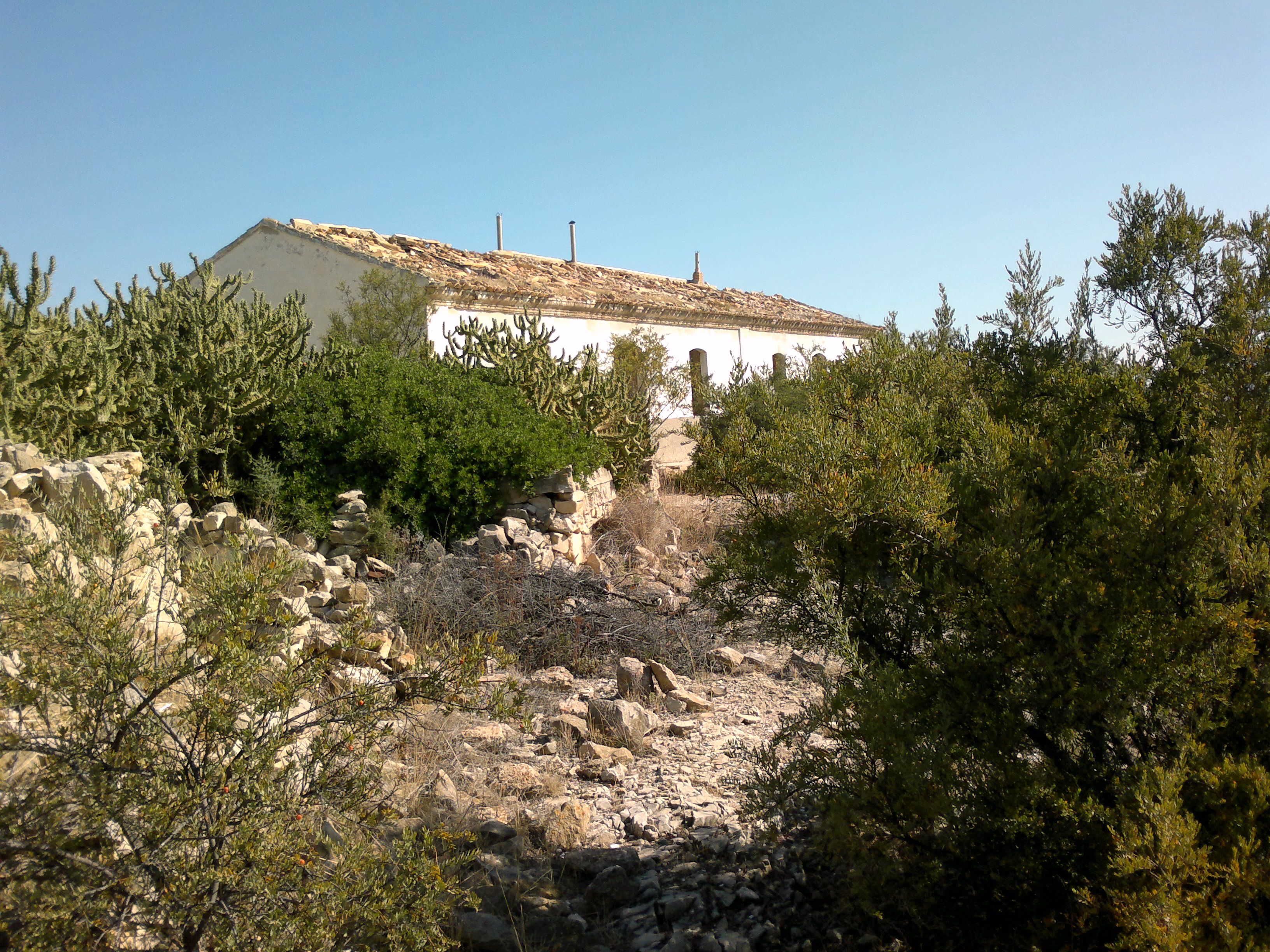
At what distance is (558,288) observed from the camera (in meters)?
18.7

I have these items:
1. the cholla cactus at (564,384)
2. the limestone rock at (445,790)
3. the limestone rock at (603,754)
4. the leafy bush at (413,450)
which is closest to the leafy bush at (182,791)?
the limestone rock at (445,790)

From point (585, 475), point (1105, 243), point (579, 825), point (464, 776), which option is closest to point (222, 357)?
point (585, 475)

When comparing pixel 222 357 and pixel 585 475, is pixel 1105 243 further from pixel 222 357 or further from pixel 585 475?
pixel 222 357

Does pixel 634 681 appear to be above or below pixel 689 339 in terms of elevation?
below

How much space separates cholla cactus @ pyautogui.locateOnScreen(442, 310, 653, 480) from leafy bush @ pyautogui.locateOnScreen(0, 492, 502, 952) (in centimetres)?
818

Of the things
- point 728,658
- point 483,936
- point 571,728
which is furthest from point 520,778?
point 728,658

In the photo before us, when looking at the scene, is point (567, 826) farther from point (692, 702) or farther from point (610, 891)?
point (692, 702)

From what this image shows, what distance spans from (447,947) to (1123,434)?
2.95 meters

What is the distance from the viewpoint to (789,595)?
3258 mm

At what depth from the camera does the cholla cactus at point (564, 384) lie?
11.1m

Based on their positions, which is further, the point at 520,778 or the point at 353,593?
the point at 353,593

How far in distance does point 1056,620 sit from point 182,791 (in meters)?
2.59

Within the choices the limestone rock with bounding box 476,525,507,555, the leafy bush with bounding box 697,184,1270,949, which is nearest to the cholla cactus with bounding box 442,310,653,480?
the limestone rock with bounding box 476,525,507,555

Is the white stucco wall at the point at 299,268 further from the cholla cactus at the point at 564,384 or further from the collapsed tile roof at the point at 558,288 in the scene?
the cholla cactus at the point at 564,384
